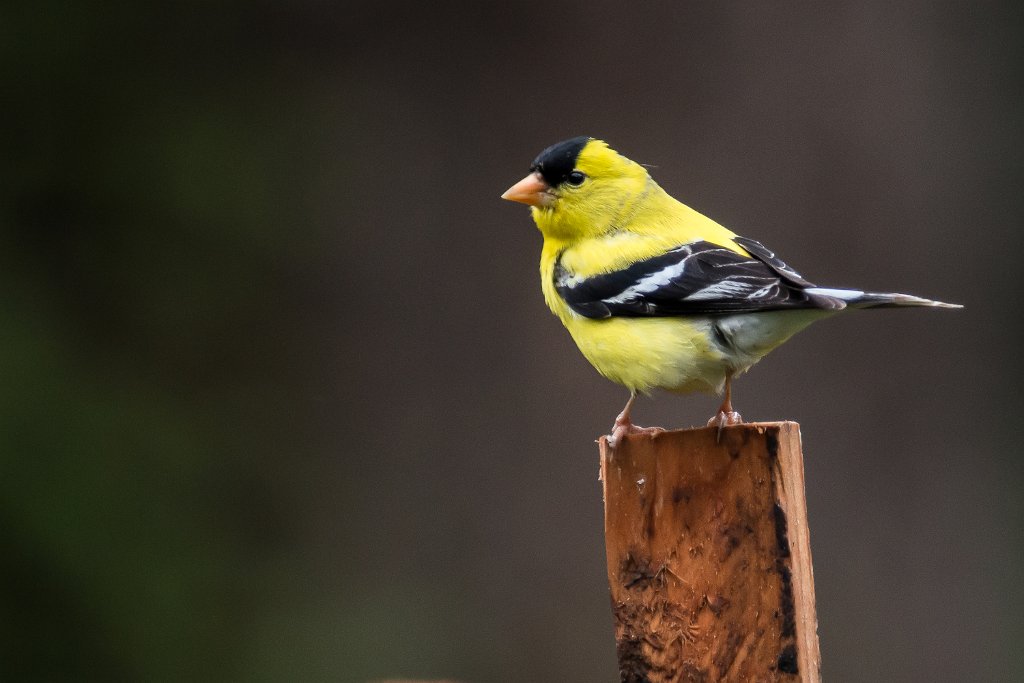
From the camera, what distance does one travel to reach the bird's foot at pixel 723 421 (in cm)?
230

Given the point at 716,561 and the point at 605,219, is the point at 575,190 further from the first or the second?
the point at 716,561

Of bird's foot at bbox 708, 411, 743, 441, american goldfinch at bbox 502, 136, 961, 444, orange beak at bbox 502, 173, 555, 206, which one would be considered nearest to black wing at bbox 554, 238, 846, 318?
american goldfinch at bbox 502, 136, 961, 444

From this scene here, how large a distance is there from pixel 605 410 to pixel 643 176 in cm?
202

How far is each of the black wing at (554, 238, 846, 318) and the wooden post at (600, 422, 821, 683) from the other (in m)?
0.67

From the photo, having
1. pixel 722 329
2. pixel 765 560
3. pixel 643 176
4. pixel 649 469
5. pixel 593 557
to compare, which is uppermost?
pixel 643 176

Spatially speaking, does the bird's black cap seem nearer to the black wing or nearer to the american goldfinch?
the american goldfinch

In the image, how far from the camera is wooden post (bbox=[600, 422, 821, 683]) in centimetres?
219

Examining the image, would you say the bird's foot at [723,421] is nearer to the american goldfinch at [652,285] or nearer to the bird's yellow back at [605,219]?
the american goldfinch at [652,285]

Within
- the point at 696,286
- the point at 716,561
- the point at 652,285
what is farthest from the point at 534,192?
the point at 716,561

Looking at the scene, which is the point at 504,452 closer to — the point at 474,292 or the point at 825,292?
the point at 474,292

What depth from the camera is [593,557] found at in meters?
5.91

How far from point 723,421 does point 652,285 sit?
81 cm

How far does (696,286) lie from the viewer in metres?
3.12

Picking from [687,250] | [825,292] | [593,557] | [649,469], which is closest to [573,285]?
[687,250]
